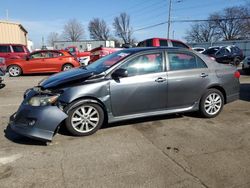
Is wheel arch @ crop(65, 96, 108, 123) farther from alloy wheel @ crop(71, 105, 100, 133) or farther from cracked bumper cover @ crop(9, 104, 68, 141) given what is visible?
cracked bumper cover @ crop(9, 104, 68, 141)

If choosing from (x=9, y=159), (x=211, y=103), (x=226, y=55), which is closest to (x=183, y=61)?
(x=211, y=103)

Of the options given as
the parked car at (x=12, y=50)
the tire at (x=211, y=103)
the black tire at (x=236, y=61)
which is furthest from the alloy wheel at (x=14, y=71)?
the black tire at (x=236, y=61)

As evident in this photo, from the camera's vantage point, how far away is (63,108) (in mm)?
4453

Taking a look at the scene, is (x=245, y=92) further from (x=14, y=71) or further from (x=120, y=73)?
(x=14, y=71)

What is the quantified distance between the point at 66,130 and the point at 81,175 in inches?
66.2

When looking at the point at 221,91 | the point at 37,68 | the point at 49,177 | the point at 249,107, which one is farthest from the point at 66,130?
the point at 37,68

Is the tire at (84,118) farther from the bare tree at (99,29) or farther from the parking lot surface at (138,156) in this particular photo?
the bare tree at (99,29)

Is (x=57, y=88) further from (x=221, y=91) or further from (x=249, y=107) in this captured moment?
(x=249, y=107)

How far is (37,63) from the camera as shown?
14352 mm

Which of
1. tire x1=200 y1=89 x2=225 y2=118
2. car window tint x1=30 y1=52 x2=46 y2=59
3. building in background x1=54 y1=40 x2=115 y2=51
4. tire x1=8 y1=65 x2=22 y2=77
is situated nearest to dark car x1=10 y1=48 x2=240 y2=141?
tire x1=200 y1=89 x2=225 y2=118

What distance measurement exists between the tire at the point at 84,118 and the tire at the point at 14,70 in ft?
36.1

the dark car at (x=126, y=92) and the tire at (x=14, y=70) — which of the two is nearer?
the dark car at (x=126, y=92)

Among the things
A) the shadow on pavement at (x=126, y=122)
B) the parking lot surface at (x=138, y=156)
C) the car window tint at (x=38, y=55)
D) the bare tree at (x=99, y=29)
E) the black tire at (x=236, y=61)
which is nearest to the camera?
the parking lot surface at (x=138, y=156)

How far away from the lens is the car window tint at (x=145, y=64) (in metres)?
5.01
